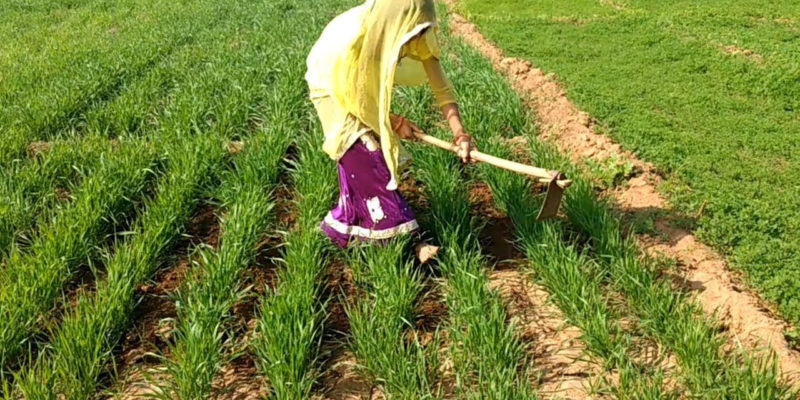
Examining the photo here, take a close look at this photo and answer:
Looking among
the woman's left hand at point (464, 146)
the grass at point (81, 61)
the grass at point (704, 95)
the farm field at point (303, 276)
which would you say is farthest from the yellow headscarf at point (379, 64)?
the grass at point (81, 61)

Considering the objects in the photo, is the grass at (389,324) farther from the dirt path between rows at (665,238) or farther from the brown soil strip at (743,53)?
the brown soil strip at (743,53)

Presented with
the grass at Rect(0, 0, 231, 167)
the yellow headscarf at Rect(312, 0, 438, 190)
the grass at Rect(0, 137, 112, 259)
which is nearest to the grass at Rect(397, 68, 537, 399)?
the yellow headscarf at Rect(312, 0, 438, 190)

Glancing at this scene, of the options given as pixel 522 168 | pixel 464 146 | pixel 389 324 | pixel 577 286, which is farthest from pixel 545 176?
pixel 389 324

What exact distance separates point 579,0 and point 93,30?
617 centimetres

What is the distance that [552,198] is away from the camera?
2.82 meters

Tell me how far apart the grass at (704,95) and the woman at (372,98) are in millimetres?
1428

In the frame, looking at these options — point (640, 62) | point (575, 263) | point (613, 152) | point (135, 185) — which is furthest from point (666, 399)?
point (640, 62)

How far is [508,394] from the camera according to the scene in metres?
2.14

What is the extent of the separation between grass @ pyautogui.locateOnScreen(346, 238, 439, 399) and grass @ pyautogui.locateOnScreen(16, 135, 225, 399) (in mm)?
855

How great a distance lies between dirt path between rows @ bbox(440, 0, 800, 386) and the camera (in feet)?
8.34

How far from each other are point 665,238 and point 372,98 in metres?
1.52

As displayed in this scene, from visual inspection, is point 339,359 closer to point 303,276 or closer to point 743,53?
point 303,276

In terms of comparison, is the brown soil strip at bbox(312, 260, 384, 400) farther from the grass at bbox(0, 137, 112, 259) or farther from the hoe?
the grass at bbox(0, 137, 112, 259)

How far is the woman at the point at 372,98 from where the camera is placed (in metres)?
2.63
